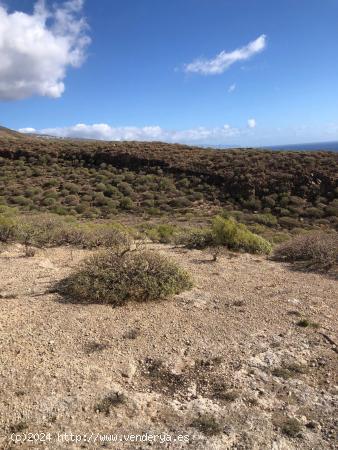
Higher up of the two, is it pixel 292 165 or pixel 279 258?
pixel 292 165

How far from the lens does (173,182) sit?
30.2 meters

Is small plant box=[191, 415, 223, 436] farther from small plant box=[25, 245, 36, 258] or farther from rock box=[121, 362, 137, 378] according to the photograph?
small plant box=[25, 245, 36, 258]

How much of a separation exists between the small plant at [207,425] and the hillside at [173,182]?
17704mm

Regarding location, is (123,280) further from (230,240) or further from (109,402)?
(230,240)

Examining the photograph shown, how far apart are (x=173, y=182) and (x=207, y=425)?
1022 inches

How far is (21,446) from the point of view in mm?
4379

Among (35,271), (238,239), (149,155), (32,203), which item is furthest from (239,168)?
(35,271)

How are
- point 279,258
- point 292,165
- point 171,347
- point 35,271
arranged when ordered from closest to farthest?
1. point 171,347
2. point 35,271
3. point 279,258
4. point 292,165

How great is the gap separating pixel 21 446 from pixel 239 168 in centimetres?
2804

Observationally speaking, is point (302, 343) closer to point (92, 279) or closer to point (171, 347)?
point (171, 347)

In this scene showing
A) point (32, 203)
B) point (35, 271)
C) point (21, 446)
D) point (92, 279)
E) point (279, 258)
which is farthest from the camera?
point (32, 203)

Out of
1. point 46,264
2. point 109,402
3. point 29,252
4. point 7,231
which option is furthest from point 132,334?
point 7,231

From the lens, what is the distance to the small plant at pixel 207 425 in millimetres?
4715

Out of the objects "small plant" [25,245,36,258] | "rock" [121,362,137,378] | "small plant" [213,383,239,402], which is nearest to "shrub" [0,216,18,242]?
"small plant" [25,245,36,258]
